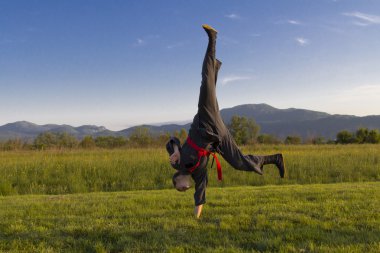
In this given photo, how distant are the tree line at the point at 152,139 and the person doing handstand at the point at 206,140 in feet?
27.5

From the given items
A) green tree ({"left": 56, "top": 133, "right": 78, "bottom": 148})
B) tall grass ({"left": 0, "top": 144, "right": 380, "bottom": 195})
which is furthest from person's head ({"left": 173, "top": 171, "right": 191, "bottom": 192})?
green tree ({"left": 56, "top": 133, "right": 78, "bottom": 148})

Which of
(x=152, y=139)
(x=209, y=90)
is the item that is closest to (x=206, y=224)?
(x=209, y=90)

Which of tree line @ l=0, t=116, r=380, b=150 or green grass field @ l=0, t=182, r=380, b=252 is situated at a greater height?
tree line @ l=0, t=116, r=380, b=150

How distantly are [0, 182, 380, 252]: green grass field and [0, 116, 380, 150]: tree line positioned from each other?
6.58 meters

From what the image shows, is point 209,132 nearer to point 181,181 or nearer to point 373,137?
point 181,181

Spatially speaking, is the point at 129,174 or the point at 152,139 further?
the point at 152,139

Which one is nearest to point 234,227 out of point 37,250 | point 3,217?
point 37,250

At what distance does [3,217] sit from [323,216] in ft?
20.7

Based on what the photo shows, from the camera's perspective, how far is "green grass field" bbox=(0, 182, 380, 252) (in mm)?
5414

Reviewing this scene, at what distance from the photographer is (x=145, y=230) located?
6.25 meters

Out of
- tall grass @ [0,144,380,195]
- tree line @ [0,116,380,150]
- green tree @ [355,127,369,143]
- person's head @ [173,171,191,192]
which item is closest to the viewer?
person's head @ [173,171,191,192]

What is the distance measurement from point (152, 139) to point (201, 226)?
25152 millimetres

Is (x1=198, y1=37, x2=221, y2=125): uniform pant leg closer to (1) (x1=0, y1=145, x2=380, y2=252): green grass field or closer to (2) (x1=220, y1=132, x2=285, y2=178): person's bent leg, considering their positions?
(2) (x1=220, y1=132, x2=285, y2=178): person's bent leg

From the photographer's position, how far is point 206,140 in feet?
19.0
